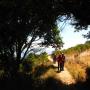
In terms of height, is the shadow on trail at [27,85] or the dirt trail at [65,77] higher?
the dirt trail at [65,77]

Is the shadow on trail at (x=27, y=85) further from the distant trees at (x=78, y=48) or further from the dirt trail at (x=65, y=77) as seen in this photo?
the distant trees at (x=78, y=48)

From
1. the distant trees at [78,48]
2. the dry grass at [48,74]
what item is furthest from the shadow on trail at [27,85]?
the distant trees at [78,48]

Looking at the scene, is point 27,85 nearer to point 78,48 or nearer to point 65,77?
point 65,77

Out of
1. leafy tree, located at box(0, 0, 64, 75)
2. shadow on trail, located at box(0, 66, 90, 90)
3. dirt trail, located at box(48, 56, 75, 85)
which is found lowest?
shadow on trail, located at box(0, 66, 90, 90)

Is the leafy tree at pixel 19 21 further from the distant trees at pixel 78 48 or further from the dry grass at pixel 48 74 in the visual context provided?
the distant trees at pixel 78 48

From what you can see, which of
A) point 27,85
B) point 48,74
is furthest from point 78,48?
point 27,85

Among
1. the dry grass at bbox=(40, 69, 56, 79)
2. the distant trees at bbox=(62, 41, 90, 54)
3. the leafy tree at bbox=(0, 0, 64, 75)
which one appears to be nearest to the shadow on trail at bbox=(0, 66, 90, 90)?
the leafy tree at bbox=(0, 0, 64, 75)

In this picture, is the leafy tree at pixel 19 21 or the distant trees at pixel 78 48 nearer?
the leafy tree at pixel 19 21

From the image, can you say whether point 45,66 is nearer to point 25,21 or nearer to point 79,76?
point 79,76

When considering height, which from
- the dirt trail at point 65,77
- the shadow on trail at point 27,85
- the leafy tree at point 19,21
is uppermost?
the leafy tree at point 19,21

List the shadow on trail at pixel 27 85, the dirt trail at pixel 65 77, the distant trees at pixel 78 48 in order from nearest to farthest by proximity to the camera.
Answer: the shadow on trail at pixel 27 85 → the dirt trail at pixel 65 77 → the distant trees at pixel 78 48

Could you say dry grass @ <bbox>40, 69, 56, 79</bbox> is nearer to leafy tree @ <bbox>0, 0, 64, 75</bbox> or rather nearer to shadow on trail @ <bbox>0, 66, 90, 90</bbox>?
leafy tree @ <bbox>0, 0, 64, 75</bbox>

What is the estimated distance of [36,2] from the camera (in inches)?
863

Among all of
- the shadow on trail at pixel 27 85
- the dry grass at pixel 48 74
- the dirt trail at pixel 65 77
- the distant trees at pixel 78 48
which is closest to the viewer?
the shadow on trail at pixel 27 85
